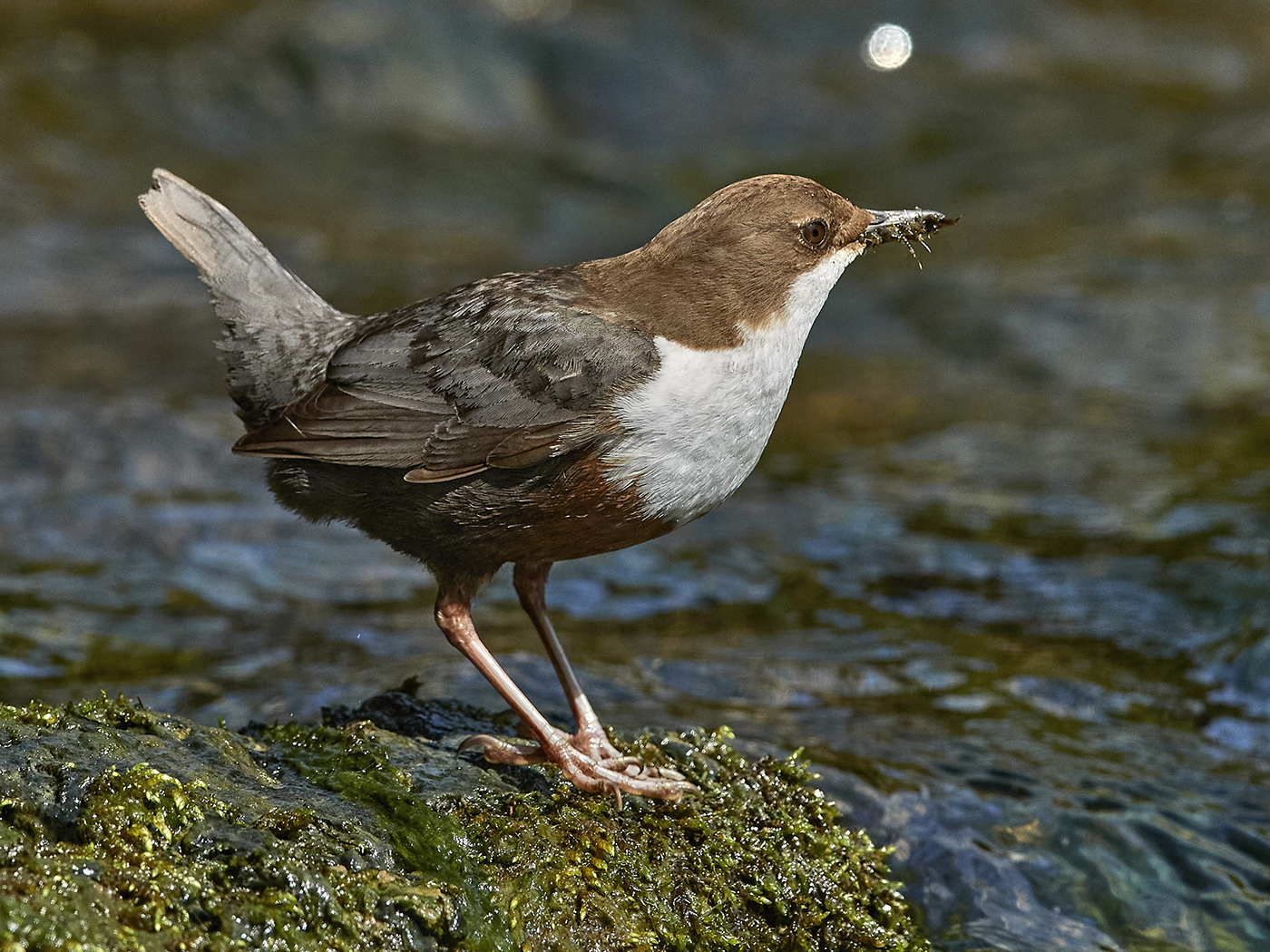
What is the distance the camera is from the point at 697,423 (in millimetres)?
3314

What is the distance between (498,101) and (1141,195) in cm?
533

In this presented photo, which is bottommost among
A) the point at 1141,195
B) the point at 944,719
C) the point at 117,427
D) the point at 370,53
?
the point at 117,427

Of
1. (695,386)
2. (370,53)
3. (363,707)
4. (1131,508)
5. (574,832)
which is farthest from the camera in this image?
(370,53)

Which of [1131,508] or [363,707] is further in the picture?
[1131,508]

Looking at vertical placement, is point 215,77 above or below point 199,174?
above

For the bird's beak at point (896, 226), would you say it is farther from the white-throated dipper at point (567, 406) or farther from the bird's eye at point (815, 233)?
the bird's eye at point (815, 233)

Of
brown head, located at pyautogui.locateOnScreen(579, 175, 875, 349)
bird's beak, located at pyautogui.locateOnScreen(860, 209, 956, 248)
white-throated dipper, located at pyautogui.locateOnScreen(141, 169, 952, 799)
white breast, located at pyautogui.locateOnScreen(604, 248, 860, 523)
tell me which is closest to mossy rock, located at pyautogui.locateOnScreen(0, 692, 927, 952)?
white-throated dipper, located at pyautogui.locateOnScreen(141, 169, 952, 799)

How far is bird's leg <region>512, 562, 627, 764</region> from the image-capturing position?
Answer: 11.0ft

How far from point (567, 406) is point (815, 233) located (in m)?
0.84

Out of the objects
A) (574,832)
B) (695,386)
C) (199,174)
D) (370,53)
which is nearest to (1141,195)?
(370,53)

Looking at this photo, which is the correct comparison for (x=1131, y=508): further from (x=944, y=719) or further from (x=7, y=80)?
(x=7, y=80)

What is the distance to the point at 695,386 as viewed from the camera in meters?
3.36

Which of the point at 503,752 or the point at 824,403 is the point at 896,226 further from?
the point at 824,403

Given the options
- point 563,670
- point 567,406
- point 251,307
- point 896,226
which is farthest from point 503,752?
point 896,226
